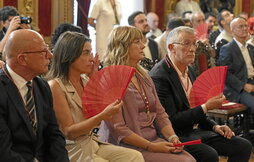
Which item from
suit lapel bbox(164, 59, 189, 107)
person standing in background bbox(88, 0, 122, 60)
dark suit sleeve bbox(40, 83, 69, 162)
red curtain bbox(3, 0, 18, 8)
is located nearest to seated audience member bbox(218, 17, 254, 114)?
suit lapel bbox(164, 59, 189, 107)

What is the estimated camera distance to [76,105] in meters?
2.92

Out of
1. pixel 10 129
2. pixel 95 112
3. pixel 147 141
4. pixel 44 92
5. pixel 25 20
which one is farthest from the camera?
pixel 25 20

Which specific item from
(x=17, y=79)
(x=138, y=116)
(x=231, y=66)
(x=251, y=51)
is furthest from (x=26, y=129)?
(x=251, y=51)

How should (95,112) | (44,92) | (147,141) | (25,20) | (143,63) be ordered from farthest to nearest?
(25,20)
(143,63)
(147,141)
(95,112)
(44,92)

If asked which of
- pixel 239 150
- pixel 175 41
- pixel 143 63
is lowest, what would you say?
pixel 239 150

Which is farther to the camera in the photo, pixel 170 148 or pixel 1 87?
pixel 170 148

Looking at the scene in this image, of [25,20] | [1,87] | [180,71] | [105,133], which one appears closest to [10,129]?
[1,87]

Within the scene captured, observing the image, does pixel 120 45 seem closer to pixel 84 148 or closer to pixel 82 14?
pixel 84 148

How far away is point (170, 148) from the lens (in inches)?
123

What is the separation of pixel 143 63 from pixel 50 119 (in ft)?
7.39

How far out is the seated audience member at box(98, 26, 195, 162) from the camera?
3.12 meters

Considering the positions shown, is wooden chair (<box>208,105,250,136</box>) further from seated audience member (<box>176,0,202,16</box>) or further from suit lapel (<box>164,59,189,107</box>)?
seated audience member (<box>176,0,202,16</box>)

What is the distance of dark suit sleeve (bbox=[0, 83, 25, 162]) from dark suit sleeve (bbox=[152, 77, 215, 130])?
1.41 meters

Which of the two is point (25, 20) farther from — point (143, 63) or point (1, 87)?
point (1, 87)
